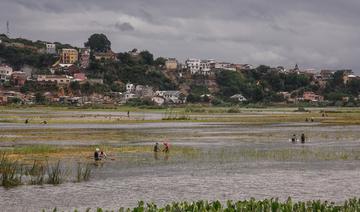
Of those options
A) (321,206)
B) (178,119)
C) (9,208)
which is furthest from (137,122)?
(321,206)

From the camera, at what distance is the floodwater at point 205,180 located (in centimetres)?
3391

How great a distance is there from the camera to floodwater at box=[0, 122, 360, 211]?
1335 inches

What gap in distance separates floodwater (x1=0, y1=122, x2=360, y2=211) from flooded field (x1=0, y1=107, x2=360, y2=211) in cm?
5

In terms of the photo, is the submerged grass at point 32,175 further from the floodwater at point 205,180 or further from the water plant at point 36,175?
the floodwater at point 205,180

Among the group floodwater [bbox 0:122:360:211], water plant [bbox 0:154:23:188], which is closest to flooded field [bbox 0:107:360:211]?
floodwater [bbox 0:122:360:211]

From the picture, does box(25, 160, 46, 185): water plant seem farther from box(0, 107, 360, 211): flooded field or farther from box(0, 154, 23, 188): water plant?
box(0, 154, 23, 188): water plant

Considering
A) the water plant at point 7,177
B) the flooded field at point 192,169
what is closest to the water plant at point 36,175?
the flooded field at point 192,169

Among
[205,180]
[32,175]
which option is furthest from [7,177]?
[205,180]

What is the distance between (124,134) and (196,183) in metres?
41.7

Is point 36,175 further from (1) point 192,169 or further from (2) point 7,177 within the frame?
(1) point 192,169

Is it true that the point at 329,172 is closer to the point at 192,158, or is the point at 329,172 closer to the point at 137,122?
the point at 192,158

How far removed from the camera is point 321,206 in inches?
911

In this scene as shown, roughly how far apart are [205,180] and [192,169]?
5056 mm

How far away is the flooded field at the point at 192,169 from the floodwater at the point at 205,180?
0.05 metres
